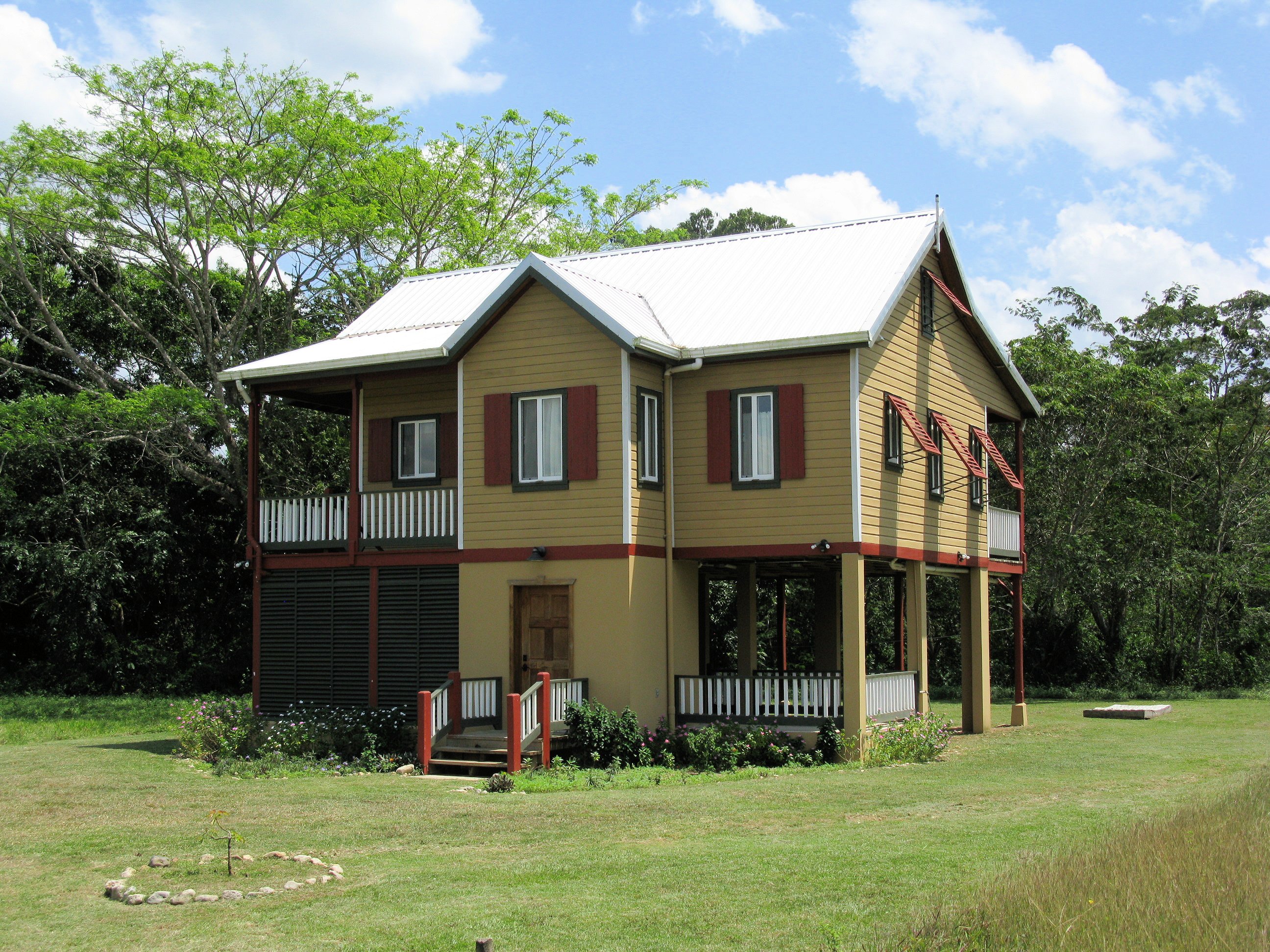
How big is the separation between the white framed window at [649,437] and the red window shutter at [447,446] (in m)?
3.98

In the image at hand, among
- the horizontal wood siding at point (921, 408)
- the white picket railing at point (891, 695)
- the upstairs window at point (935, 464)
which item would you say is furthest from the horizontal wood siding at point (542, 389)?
the upstairs window at point (935, 464)

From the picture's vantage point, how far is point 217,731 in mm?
20594

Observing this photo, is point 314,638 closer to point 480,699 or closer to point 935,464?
point 480,699

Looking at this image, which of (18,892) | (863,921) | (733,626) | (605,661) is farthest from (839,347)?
(733,626)

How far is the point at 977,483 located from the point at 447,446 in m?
10.4

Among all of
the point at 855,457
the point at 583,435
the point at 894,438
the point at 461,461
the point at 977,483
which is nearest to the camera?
the point at 855,457

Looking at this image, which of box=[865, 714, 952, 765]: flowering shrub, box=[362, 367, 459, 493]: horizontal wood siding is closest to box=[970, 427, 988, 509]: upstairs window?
box=[865, 714, 952, 765]: flowering shrub

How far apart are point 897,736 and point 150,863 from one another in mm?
12202

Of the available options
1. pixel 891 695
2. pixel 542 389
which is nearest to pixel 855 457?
pixel 891 695

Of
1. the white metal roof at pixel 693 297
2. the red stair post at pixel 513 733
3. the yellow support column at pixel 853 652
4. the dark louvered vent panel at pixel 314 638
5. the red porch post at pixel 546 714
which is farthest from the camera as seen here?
the dark louvered vent panel at pixel 314 638

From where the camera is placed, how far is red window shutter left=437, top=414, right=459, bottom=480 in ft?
75.0

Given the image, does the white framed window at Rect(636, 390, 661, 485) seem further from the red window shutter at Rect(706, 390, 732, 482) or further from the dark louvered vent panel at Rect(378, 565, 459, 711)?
the dark louvered vent panel at Rect(378, 565, 459, 711)

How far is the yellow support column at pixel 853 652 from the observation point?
64.4 feet

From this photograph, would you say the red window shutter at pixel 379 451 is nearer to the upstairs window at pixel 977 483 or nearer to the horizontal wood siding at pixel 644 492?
the horizontal wood siding at pixel 644 492
